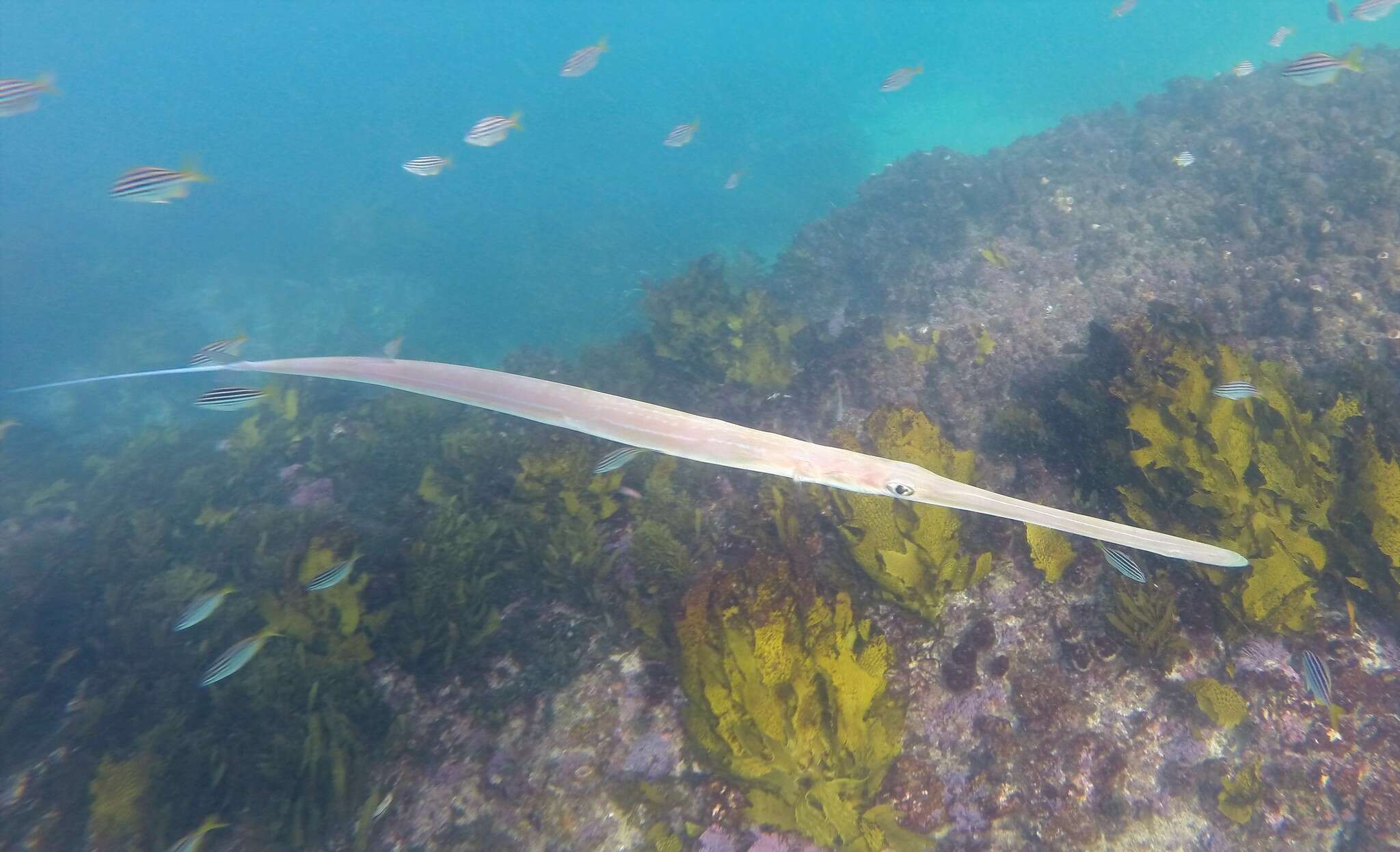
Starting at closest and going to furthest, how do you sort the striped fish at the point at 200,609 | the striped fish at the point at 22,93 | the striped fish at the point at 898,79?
the striped fish at the point at 200,609 < the striped fish at the point at 22,93 < the striped fish at the point at 898,79

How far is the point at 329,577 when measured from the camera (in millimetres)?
4016

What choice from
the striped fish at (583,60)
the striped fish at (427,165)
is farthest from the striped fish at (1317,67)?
the striped fish at (427,165)

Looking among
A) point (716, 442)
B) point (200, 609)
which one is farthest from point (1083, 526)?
point (200, 609)

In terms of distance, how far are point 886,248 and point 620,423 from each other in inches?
462

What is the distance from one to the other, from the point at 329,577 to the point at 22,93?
8945 millimetres

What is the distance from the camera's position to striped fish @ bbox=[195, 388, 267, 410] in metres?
5.42

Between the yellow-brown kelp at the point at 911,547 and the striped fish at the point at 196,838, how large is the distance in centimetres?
416

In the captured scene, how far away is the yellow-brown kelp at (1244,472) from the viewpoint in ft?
11.3

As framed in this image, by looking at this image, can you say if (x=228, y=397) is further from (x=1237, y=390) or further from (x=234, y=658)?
(x=1237, y=390)

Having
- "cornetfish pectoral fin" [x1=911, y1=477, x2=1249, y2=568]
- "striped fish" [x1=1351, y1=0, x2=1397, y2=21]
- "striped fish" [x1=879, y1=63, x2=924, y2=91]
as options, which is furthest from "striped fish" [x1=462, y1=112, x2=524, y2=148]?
"striped fish" [x1=1351, y1=0, x2=1397, y2=21]

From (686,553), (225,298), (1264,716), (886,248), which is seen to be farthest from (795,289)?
(225,298)

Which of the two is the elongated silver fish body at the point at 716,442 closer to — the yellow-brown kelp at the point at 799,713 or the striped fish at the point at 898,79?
the yellow-brown kelp at the point at 799,713

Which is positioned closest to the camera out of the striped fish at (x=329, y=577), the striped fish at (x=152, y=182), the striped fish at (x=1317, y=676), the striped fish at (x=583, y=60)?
the striped fish at (x=1317, y=676)

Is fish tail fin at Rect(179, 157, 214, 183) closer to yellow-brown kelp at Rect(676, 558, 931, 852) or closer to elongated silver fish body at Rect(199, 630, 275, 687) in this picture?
elongated silver fish body at Rect(199, 630, 275, 687)
